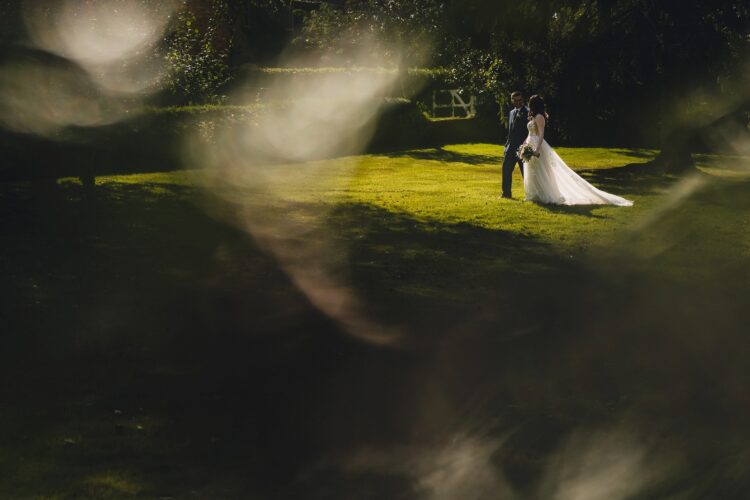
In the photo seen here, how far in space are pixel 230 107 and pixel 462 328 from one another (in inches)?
704

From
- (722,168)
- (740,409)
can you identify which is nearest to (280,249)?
(740,409)

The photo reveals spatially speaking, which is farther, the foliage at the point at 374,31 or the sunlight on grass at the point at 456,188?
the foliage at the point at 374,31

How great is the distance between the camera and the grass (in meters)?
5.40

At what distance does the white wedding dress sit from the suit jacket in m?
0.35

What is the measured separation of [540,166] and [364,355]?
1073cm

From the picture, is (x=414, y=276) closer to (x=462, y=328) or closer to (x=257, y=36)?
(x=462, y=328)

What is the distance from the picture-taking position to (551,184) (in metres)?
17.5

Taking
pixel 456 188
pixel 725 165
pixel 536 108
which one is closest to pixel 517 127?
pixel 536 108

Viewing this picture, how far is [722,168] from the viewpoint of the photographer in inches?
1012

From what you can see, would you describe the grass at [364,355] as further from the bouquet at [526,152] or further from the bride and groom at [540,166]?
the bouquet at [526,152]

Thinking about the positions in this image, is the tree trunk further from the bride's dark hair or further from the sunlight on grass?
the bride's dark hair

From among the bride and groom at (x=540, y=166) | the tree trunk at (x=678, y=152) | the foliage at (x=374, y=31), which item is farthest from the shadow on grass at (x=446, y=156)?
the bride and groom at (x=540, y=166)

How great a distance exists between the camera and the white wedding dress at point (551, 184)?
57.1ft

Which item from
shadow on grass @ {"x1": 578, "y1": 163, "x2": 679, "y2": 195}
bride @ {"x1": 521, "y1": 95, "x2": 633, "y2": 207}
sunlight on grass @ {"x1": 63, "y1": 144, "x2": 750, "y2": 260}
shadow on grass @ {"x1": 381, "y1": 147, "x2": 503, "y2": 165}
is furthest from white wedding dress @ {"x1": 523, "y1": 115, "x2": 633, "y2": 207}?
shadow on grass @ {"x1": 381, "y1": 147, "x2": 503, "y2": 165}
